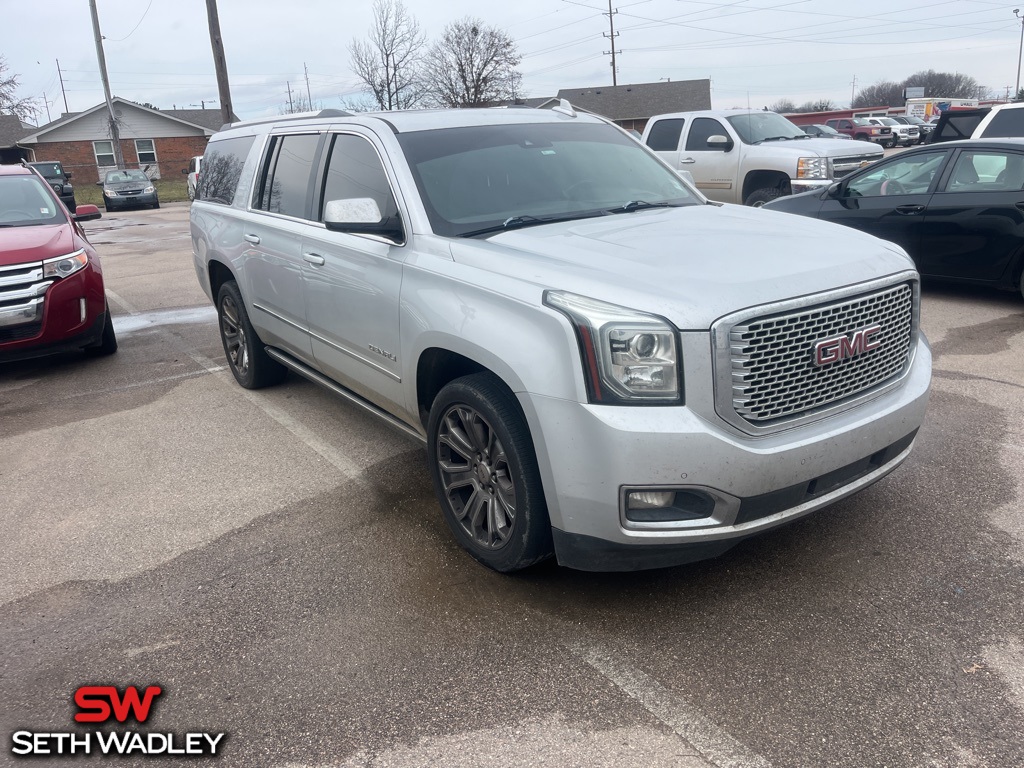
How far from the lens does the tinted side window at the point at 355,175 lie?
412 cm

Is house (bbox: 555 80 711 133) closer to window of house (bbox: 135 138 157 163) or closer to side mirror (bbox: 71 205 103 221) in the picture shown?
window of house (bbox: 135 138 157 163)

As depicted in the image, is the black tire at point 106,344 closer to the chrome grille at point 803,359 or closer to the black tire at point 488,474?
the black tire at point 488,474

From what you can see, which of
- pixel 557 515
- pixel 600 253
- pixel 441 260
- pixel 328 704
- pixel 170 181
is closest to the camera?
pixel 328 704

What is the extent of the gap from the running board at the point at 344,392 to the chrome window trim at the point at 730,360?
1.62 meters

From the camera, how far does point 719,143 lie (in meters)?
12.1

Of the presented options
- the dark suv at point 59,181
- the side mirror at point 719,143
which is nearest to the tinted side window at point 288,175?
the side mirror at point 719,143

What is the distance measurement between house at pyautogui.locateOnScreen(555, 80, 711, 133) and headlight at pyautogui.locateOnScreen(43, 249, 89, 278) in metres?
55.8

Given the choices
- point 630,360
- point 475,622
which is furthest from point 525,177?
point 475,622

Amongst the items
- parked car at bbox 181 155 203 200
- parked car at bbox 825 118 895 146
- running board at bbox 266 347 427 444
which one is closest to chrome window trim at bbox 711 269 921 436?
running board at bbox 266 347 427 444

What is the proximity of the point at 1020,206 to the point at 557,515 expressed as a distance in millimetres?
6407

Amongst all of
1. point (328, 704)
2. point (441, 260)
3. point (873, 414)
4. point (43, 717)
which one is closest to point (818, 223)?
point (873, 414)

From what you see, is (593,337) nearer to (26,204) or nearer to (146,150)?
(26,204)

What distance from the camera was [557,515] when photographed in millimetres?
3027

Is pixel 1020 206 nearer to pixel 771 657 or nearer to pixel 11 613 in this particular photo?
pixel 771 657
